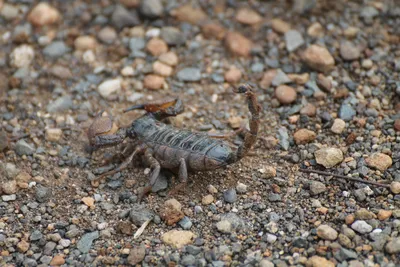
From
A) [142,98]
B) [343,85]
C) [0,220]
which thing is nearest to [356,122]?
[343,85]

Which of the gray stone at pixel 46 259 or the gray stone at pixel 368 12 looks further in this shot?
the gray stone at pixel 368 12

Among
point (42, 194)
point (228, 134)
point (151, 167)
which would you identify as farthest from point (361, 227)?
point (42, 194)

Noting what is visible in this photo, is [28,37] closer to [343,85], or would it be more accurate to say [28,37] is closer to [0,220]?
[0,220]

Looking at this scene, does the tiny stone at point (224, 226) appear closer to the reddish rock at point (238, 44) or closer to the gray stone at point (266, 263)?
the gray stone at point (266, 263)

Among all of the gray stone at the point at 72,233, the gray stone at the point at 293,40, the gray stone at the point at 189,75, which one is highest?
the gray stone at the point at 293,40

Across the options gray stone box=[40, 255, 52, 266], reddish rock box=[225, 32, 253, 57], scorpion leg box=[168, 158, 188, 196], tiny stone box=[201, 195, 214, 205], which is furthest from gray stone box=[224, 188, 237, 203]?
reddish rock box=[225, 32, 253, 57]

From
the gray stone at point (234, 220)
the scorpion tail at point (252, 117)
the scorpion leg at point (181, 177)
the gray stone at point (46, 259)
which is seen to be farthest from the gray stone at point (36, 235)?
the scorpion tail at point (252, 117)

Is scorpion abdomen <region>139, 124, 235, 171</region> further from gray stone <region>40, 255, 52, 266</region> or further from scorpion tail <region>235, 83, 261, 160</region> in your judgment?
gray stone <region>40, 255, 52, 266</region>
